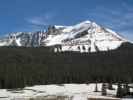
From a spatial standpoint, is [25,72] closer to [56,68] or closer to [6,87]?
[6,87]

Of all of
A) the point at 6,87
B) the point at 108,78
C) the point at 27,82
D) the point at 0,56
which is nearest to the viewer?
the point at 6,87

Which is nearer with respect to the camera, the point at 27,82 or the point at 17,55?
the point at 27,82

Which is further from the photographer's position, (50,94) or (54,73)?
(54,73)

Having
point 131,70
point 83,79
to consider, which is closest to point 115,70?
point 131,70

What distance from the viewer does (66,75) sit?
16188cm

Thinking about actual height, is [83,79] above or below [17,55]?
below

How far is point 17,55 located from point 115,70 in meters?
58.4

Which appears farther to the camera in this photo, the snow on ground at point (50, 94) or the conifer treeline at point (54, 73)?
the conifer treeline at point (54, 73)

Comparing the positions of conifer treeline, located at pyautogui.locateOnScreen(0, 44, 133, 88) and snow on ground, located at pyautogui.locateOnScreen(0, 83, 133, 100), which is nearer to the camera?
snow on ground, located at pyautogui.locateOnScreen(0, 83, 133, 100)

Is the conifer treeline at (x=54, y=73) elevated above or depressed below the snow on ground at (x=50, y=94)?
above

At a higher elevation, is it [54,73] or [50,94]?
[54,73]

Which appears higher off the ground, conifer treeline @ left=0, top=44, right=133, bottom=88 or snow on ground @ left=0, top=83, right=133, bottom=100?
conifer treeline @ left=0, top=44, right=133, bottom=88

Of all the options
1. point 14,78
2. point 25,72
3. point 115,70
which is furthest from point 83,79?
point 14,78

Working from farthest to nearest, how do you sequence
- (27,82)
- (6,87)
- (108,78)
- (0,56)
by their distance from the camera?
1. (0,56)
2. (108,78)
3. (27,82)
4. (6,87)
